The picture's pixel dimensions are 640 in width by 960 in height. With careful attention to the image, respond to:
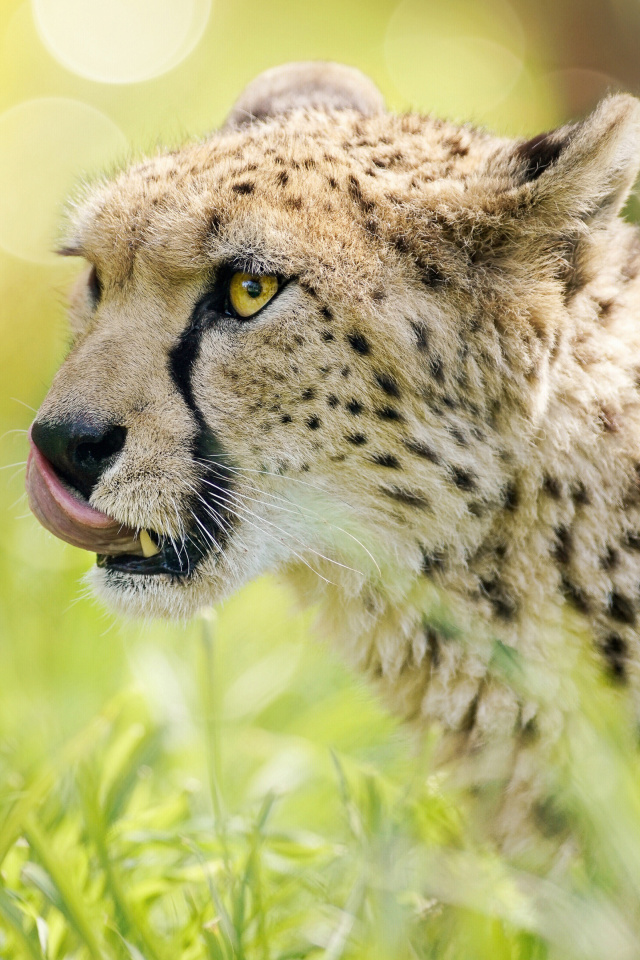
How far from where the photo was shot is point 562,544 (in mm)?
2391

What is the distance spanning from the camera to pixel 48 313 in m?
6.36

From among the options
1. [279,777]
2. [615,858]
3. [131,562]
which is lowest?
[279,777]

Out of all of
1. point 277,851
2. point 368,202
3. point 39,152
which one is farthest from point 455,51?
point 277,851

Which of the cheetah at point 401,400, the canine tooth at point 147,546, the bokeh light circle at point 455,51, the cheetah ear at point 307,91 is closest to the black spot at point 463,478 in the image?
the cheetah at point 401,400

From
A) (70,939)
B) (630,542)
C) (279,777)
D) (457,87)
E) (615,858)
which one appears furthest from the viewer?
(457,87)

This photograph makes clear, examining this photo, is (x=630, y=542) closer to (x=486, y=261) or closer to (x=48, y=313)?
(x=486, y=261)

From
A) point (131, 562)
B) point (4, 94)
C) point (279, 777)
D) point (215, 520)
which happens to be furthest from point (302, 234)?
point (4, 94)

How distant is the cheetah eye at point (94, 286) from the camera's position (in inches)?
110

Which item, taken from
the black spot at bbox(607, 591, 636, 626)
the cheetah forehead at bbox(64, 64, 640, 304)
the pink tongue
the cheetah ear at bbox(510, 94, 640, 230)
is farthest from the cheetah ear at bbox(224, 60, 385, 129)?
the black spot at bbox(607, 591, 636, 626)

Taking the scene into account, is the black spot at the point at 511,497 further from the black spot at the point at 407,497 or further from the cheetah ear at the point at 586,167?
the cheetah ear at the point at 586,167

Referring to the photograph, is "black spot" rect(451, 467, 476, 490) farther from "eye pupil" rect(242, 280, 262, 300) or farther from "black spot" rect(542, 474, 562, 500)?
"eye pupil" rect(242, 280, 262, 300)

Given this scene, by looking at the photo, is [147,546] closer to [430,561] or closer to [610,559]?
[430,561]

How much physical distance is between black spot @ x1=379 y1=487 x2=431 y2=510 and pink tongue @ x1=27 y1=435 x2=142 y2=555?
26.7 inches

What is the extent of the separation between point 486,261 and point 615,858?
1.40m
